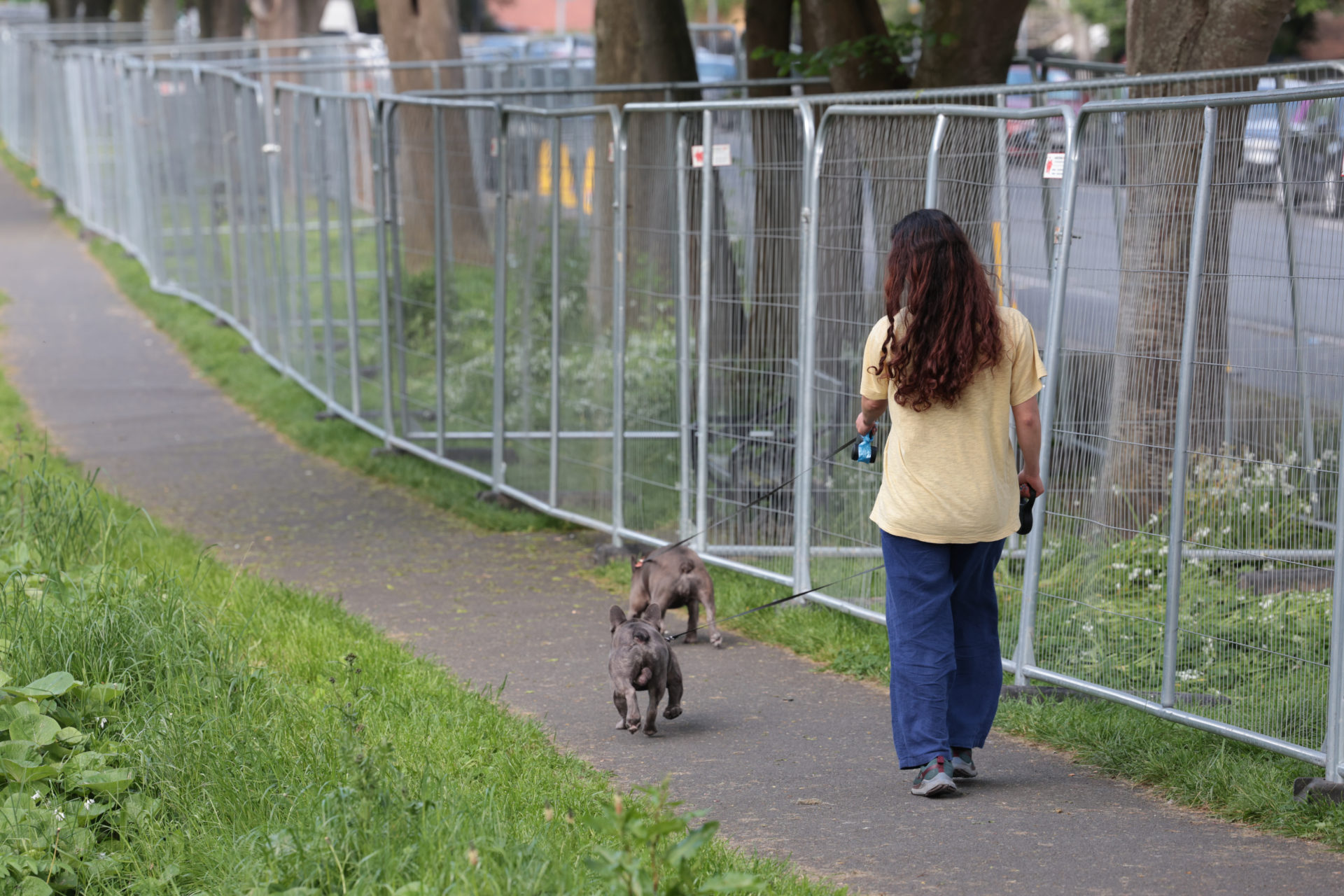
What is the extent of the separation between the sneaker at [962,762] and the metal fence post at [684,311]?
2980 millimetres

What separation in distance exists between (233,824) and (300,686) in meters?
1.26

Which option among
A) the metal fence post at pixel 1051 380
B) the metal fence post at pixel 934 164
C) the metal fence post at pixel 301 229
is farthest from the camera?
the metal fence post at pixel 301 229

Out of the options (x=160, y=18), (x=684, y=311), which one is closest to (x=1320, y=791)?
(x=684, y=311)

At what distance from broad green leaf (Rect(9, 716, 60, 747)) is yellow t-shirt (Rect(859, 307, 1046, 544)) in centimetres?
287

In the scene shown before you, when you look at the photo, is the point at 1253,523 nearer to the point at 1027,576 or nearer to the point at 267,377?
the point at 1027,576

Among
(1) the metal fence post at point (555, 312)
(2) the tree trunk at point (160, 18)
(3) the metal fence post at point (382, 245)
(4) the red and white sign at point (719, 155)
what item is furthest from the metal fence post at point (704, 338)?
(2) the tree trunk at point (160, 18)

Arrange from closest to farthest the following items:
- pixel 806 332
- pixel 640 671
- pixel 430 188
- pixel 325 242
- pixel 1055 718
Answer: pixel 640 671 < pixel 1055 718 < pixel 806 332 < pixel 430 188 < pixel 325 242

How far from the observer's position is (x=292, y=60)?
63.4 feet

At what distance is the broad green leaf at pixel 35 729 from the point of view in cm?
499

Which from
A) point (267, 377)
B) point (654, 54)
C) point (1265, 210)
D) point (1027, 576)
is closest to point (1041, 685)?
point (1027, 576)

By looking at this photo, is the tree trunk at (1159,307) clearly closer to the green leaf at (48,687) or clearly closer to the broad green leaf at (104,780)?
the broad green leaf at (104,780)

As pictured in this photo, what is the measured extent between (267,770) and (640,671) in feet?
4.57

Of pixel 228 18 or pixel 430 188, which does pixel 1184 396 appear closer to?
pixel 430 188

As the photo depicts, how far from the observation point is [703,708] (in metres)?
6.11
